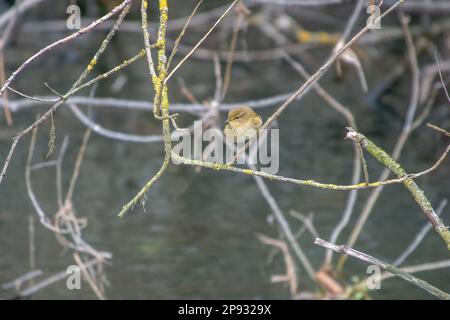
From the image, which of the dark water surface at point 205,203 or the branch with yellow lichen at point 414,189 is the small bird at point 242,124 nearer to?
the branch with yellow lichen at point 414,189

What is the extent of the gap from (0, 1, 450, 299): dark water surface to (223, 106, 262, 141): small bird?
1368 millimetres

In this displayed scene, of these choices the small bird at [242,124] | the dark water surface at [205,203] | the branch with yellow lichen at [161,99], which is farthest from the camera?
the dark water surface at [205,203]

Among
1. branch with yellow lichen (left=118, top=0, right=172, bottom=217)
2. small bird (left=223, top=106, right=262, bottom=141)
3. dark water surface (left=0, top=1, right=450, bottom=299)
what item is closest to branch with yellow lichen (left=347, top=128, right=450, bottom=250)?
branch with yellow lichen (left=118, top=0, right=172, bottom=217)

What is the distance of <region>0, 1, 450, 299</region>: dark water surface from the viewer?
5.21 m

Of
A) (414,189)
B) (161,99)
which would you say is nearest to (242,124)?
(161,99)

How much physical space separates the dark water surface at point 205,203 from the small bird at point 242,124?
1368 millimetres

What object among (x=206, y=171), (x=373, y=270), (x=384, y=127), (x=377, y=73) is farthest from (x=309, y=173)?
(x=377, y=73)

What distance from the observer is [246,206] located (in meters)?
6.22

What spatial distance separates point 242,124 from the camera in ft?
12.7

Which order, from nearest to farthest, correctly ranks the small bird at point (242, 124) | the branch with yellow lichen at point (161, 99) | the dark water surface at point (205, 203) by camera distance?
1. the branch with yellow lichen at point (161, 99)
2. the small bird at point (242, 124)
3. the dark water surface at point (205, 203)

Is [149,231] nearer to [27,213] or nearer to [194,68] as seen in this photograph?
[27,213]

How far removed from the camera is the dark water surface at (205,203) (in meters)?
5.21

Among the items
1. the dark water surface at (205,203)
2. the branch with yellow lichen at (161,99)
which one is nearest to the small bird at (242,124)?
the branch with yellow lichen at (161,99)
